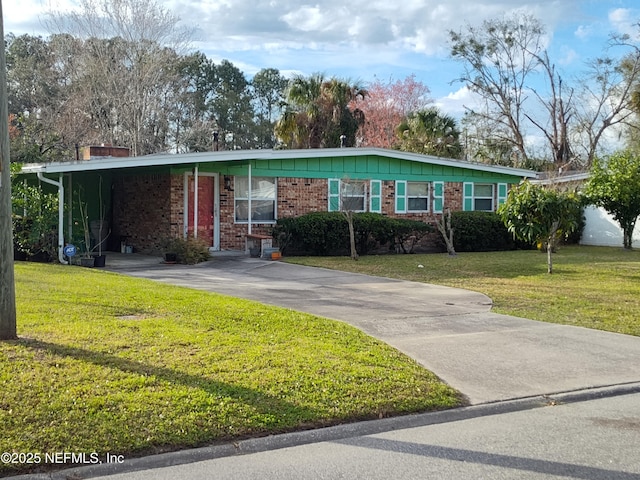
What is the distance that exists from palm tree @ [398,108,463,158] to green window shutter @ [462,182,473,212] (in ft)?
24.1

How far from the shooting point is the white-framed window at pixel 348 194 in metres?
21.3

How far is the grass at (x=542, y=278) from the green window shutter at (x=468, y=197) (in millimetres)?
2974

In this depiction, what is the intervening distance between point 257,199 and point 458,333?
12.4 metres

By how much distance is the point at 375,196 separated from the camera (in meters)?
22.1

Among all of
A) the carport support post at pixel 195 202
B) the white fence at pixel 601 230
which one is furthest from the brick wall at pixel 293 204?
the white fence at pixel 601 230

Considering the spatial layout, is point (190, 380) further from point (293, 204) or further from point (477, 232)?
point (477, 232)

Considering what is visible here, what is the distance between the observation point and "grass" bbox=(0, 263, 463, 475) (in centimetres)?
484

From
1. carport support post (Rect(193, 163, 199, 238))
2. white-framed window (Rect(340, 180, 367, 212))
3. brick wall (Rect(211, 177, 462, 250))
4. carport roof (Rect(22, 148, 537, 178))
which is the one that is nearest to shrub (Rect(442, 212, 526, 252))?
brick wall (Rect(211, 177, 462, 250))

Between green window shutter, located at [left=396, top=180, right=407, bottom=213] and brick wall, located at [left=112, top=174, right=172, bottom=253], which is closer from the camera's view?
brick wall, located at [left=112, top=174, right=172, bottom=253]

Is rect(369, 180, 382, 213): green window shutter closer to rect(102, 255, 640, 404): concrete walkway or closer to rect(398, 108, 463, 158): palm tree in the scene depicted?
rect(102, 255, 640, 404): concrete walkway

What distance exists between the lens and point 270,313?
9.36 m

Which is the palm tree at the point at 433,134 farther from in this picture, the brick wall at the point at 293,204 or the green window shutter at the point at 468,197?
the brick wall at the point at 293,204

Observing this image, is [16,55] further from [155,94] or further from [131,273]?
[131,273]

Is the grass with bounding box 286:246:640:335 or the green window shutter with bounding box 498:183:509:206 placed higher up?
the green window shutter with bounding box 498:183:509:206
